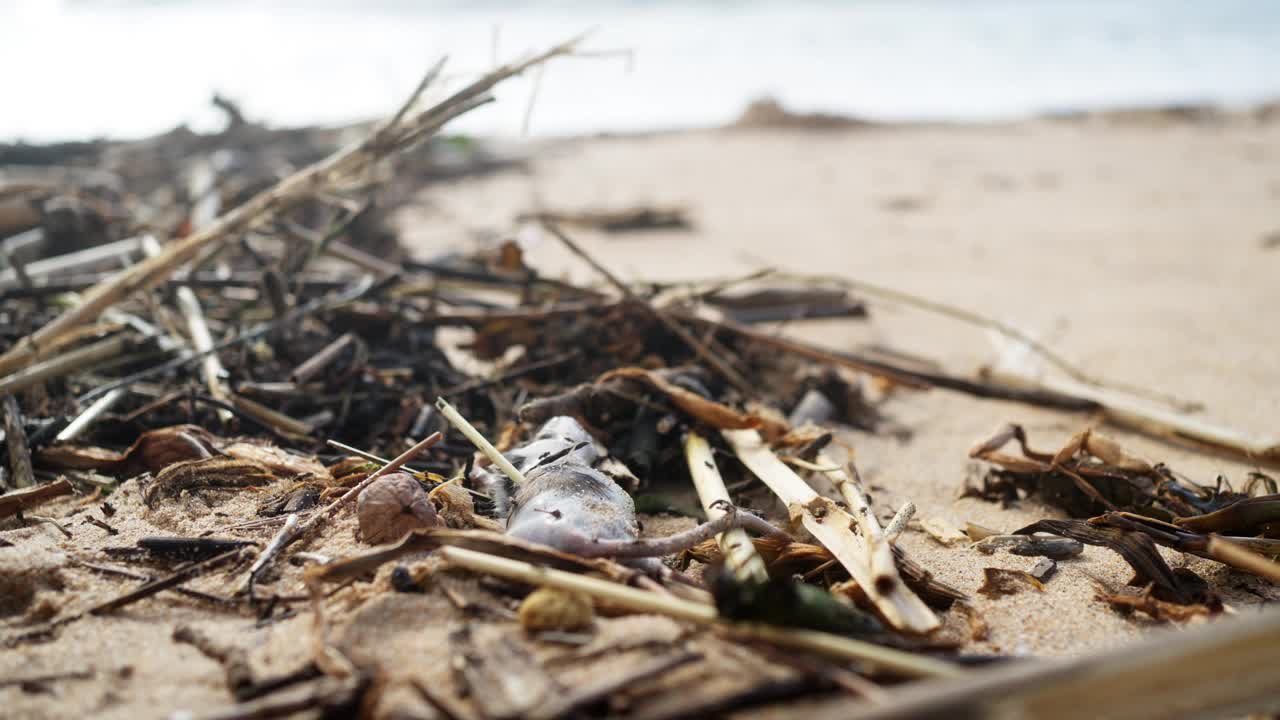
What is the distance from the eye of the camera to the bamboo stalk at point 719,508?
165 centimetres

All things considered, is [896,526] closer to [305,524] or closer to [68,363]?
[305,524]

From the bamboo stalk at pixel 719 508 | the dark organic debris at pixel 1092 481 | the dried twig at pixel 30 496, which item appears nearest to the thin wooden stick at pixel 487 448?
the bamboo stalk at pixel 719 508

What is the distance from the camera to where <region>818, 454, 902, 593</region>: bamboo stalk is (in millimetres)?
1594

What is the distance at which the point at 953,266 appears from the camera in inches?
230

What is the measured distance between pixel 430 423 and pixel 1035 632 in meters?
1.83

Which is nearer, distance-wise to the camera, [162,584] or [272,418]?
[162,584]

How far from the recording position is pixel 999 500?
2.41m

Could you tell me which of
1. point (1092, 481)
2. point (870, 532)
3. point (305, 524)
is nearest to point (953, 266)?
point (1092, 481)

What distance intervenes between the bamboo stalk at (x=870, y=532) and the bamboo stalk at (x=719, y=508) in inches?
9.0

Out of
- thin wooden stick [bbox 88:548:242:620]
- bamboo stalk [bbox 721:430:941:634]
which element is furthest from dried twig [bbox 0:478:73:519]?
bamboo stalk [bbox 721:430:941:634]

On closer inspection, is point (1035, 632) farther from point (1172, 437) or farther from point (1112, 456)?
point (1172, 437)

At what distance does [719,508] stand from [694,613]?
684 mm

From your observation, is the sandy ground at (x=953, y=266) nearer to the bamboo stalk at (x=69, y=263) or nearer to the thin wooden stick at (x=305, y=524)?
the thin wooden stick at (x=305, y=524)

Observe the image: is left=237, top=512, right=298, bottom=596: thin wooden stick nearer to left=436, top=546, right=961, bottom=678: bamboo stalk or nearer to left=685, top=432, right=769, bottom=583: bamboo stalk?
left=436, top=546, right=961, bottom=678: bamboo stalk
